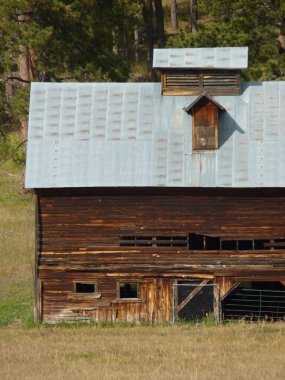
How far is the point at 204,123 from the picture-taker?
32.9 meters

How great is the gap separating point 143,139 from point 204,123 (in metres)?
1.97

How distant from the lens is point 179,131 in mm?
33188

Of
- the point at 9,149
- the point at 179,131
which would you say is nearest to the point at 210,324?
the point at 179,131

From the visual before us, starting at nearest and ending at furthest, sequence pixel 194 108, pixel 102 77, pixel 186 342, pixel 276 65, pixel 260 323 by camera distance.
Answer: pixel 186 342 → pixel 260 323 → pixel 194 108 → pixel 276 65 → pixel 102 77

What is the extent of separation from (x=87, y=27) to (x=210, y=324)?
1984cm

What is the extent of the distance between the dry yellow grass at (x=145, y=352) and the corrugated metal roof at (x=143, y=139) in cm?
458

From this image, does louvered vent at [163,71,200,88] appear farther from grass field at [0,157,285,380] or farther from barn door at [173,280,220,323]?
grass field at [0,157,285,380]

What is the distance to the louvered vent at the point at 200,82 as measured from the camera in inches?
1330

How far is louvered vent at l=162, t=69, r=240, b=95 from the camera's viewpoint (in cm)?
3378

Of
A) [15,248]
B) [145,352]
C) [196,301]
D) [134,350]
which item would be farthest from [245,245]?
[15,248]

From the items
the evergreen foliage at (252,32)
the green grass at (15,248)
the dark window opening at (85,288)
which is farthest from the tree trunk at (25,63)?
the dark window opening at (85,288)

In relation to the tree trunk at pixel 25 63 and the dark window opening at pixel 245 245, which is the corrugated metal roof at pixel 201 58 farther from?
the tree trunk at pixel 25 63

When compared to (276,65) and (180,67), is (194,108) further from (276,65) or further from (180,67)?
(276,65)

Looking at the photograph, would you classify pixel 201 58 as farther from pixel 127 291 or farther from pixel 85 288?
pixel 85 288
